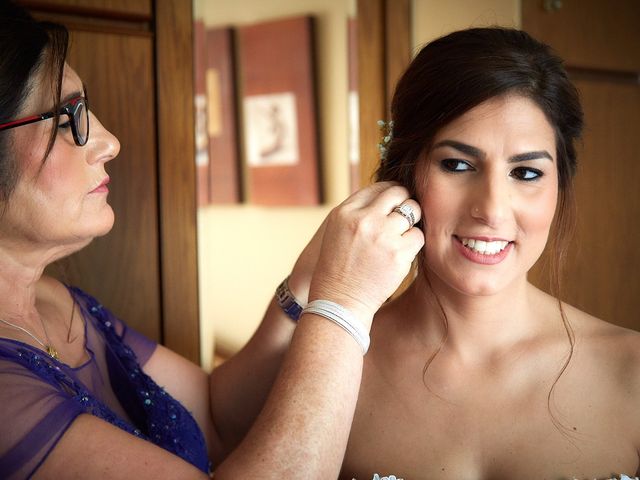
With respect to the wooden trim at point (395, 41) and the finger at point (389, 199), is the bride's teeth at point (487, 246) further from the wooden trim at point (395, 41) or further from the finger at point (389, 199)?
the wooden trim at point (395, 41)

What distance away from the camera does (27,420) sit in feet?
3.51

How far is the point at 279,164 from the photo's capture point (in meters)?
2.34

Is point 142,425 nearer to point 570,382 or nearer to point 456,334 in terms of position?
point 456,334

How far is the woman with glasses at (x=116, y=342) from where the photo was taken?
1.09 meters

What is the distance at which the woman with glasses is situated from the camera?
42.8 inches

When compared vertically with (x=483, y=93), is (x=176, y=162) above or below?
below

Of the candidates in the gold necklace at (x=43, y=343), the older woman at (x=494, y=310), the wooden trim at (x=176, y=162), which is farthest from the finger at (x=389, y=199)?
the wooden trim at (x=176, y=162)

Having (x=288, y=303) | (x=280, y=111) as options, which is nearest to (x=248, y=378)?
(x=288, y=303)

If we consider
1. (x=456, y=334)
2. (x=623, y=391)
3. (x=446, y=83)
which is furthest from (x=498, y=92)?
(x=623, y=391)

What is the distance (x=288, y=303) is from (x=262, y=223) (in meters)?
0.77

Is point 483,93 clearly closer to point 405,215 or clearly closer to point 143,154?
point 405,215

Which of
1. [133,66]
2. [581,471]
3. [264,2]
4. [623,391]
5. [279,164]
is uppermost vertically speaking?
[264,2]

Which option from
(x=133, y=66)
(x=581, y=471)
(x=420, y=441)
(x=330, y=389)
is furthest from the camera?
(x=133, y=66)

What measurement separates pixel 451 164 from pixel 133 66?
1.07m
